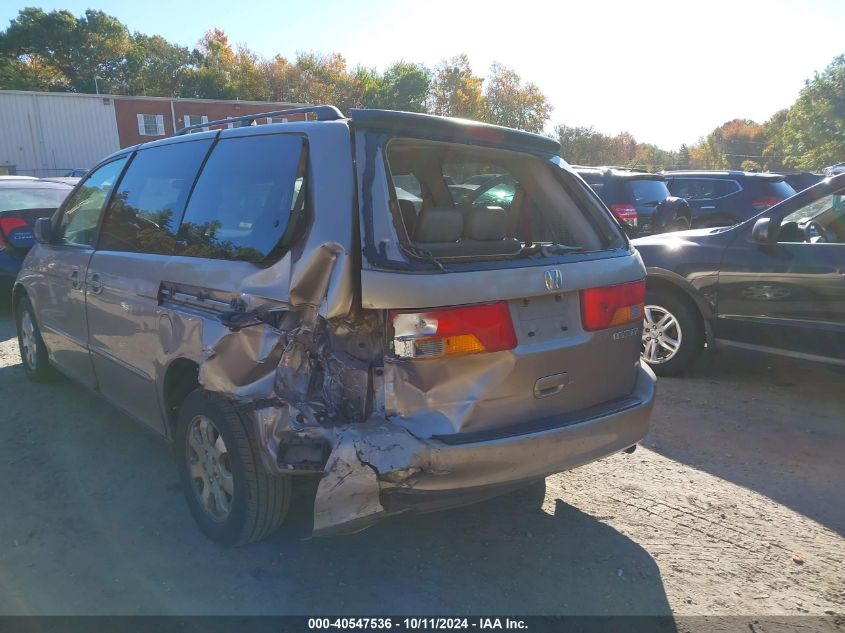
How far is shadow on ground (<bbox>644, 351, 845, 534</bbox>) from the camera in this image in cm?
366

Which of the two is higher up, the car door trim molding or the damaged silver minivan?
the damaged silver minivan

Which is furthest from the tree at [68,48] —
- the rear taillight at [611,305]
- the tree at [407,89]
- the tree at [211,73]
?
the rear taillight at [611,305]

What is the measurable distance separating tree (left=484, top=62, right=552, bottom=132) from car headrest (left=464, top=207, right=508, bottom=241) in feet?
183

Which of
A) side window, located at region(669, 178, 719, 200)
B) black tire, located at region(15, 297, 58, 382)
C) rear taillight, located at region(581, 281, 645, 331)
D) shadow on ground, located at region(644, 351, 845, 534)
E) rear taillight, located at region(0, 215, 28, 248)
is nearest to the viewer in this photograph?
rear taillight, located at region(581, 281, 645, 331)

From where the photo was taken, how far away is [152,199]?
369 cm

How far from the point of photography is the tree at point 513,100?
5650cm

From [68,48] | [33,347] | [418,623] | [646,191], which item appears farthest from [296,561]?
[68,48]

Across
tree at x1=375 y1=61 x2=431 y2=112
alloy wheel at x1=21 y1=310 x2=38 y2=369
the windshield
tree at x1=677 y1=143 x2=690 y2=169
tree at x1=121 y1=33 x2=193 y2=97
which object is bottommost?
alloy wheel at x1=21 y1=310 x2=38 y2=369

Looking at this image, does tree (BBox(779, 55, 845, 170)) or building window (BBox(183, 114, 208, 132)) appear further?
tree (BBox(779, 55, 845, 170))

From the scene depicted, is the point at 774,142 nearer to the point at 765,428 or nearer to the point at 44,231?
the point at 765,428

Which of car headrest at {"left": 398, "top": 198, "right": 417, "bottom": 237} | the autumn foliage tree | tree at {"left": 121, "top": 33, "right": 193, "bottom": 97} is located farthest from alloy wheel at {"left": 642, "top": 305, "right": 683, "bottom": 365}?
tree at {"left": 121, "top": 33, "right": 193, "bottom": 97}

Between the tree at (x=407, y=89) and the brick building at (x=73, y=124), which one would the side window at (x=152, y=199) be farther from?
the tree at (x=407, y=89)

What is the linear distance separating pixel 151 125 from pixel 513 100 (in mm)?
30300

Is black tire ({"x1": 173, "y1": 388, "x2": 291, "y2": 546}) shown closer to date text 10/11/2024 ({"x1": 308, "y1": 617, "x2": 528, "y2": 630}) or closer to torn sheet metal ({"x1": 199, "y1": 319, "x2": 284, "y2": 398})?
torn sheet metal ({"x1": 199, "y1": 319, "x2": 284, "y2": 398})
